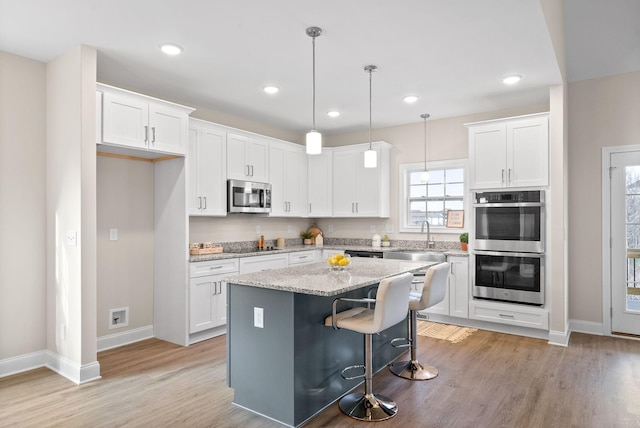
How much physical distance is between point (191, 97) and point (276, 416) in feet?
11.5

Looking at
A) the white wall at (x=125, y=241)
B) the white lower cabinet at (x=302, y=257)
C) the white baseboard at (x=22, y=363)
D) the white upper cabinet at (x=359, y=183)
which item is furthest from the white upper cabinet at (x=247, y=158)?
the white baseboard at (x=22, y=363)

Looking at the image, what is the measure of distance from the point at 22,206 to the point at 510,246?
485 centimetres

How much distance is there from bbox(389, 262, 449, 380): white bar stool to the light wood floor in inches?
4.3

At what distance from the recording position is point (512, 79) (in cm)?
396

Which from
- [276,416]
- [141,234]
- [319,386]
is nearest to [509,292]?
[319,386]

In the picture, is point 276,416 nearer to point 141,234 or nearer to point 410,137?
point 141,234

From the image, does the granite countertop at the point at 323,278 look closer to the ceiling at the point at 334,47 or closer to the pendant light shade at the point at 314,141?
the pendant light shade at the point at 314,141

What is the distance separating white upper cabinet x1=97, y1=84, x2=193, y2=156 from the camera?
3475 mm

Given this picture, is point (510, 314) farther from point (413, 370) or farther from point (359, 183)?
point (359, 183)

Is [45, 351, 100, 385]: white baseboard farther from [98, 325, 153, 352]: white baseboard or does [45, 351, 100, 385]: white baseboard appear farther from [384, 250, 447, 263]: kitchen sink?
[384, 250, 447, 263]: kitchen sink

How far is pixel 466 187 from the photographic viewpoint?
5.37 m

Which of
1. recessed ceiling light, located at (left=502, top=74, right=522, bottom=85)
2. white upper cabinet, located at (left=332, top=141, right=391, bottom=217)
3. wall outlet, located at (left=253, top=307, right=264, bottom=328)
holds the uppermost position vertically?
recessed ceiling light, located at (left=502, top=74, right=522, bottom=85)

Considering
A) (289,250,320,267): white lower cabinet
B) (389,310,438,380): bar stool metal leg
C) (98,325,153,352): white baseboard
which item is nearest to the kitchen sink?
(289,250,320,267): white lower cabinet

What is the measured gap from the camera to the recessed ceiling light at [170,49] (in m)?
3.15
